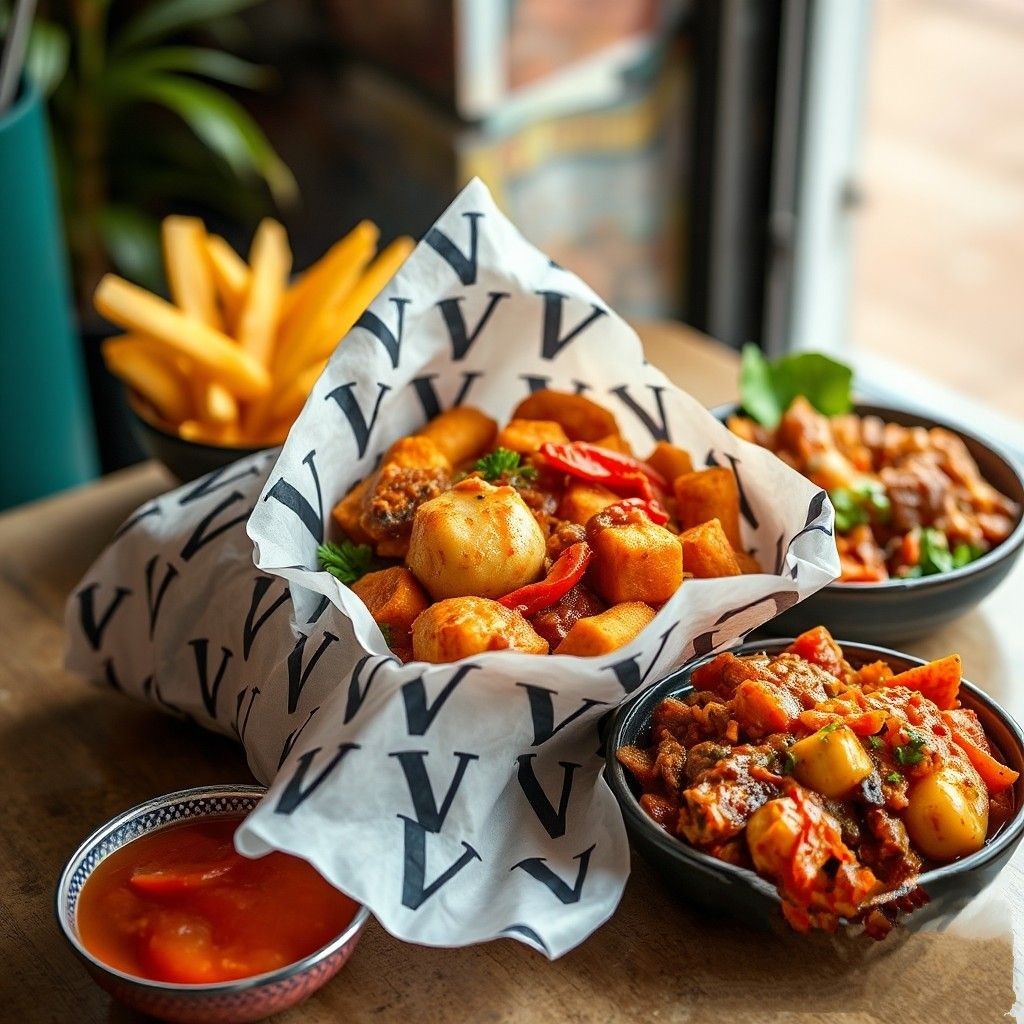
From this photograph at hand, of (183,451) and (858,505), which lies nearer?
(858,505)

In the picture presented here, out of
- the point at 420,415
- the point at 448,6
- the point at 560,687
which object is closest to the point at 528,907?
the point at 560,687

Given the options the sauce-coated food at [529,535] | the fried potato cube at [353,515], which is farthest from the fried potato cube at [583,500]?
the fried potato cube at [353,515]

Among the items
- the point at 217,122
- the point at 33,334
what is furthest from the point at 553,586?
the point at 217,122

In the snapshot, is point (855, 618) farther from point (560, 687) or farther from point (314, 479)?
point (314, 479)

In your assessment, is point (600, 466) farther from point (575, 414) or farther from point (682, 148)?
point (682, 148)

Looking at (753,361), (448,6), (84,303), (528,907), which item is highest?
(448,6)

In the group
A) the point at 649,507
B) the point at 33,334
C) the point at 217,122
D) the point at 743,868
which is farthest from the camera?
the point at 217,122
